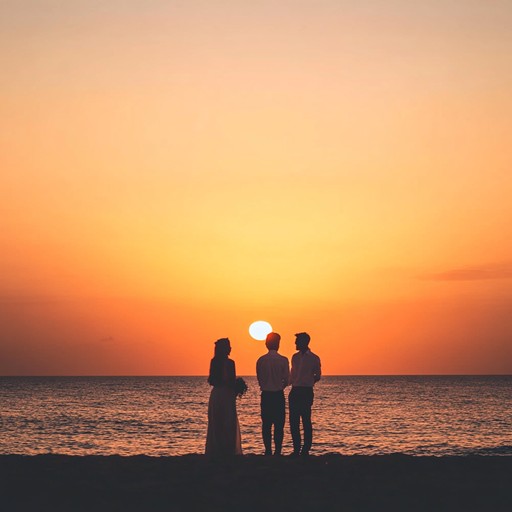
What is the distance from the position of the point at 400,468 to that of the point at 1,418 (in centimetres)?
7247

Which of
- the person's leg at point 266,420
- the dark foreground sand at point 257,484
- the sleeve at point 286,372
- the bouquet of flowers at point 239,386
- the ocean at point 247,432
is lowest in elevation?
the ocean at point 247,432

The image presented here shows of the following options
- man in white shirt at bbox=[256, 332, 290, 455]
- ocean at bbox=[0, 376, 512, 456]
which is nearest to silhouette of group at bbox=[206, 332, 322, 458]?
man in white shirt at bbox=[256, 332, 290, 455]

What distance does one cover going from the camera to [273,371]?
55.1 feet

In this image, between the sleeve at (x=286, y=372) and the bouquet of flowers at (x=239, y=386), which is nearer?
the bouquet of flowers at (x=239, y=386)

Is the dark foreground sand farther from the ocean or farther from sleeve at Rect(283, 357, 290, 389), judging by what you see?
the ocean

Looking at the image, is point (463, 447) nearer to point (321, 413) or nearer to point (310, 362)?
point (321, 413)

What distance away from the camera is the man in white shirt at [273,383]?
55.1 ft

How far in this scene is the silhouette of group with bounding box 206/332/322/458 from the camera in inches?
653

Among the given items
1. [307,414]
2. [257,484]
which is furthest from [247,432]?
[257,484]

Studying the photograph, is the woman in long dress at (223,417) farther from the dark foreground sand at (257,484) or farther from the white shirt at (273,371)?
the dark foreground sand at (257,484)

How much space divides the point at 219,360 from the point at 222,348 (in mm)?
312

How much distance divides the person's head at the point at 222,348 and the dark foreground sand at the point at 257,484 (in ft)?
6.74

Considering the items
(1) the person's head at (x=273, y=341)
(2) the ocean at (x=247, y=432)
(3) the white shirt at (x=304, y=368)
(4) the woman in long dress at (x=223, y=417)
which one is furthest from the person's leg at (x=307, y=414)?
(2) the ocean at (x=247, y=432)

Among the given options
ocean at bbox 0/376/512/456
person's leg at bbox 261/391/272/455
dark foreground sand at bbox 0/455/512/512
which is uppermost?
person's leg at bbox 261/391/272/455
